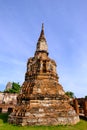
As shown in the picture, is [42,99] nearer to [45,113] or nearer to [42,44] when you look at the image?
[45,113]

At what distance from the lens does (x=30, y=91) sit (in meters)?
17.1

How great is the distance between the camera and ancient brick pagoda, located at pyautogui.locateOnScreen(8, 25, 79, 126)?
1530cm

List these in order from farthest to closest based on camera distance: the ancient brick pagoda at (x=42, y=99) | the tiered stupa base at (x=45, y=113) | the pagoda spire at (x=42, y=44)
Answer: the pagoda spire at (x=42, y=44) → the ancient brick pagoda at (x=42, y=99) → the tiered stupa base at (x=45, y=113)

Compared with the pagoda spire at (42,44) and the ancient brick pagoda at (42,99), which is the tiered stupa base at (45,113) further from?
the pagoda spire at (42,44)

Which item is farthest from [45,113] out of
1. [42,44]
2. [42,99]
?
[42,44]

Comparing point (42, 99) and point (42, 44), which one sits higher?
point (42, 44)

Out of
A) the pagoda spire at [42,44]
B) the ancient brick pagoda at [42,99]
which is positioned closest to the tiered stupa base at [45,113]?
the ancient brick pagoda at [42,99]

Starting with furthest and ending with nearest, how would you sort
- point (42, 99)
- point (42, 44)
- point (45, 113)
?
point (42, 44)
point (42, 99)
point (45, 113)

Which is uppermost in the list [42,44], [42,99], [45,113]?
[42,44]

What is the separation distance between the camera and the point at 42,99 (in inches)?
648

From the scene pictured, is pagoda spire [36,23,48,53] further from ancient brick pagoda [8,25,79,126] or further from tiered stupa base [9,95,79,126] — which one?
tiered stupa base [9,95,79,126]

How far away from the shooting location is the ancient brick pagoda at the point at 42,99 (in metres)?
15.3

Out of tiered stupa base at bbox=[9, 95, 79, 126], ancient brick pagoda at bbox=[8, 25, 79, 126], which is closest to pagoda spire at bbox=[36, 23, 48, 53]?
ancient brick pagoda at bbox=[8, 25, 79, 126]

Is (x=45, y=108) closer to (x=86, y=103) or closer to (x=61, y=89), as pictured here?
(x=61, y=89)
